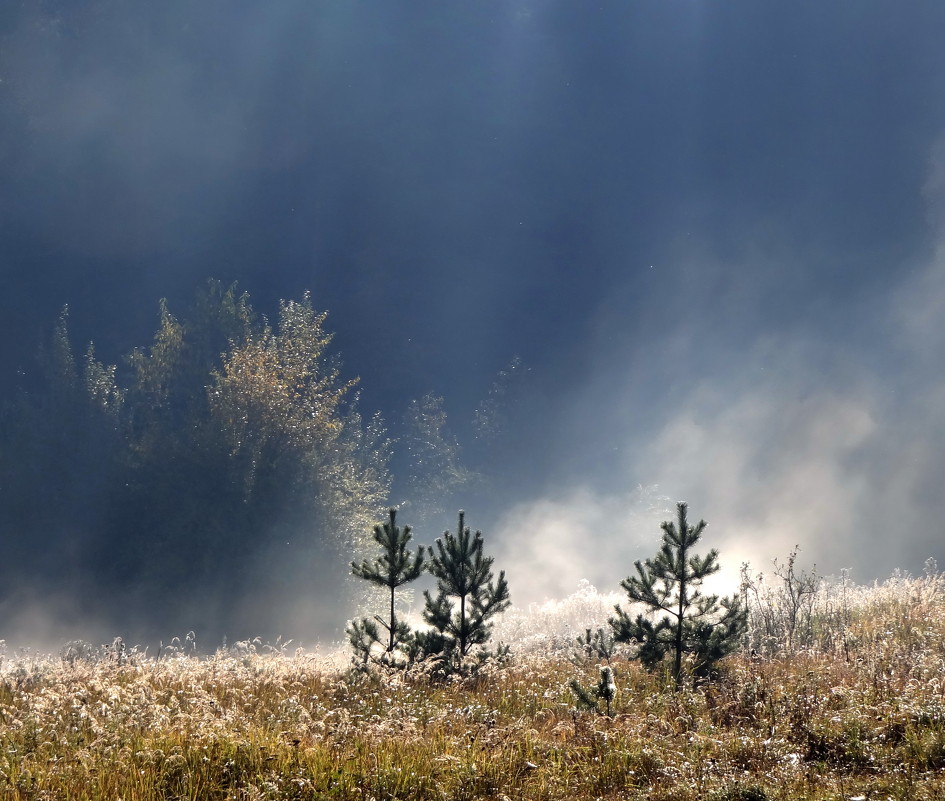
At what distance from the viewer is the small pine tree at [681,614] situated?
1154 cm

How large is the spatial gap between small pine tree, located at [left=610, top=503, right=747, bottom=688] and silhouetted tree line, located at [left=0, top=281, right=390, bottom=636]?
2749 centimetres

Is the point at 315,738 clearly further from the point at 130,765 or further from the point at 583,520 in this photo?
the point at 583,520

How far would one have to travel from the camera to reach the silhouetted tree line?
36406mm

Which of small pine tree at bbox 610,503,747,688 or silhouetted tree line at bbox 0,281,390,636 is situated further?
silhouetted tree line at bbox 0,281,390,636

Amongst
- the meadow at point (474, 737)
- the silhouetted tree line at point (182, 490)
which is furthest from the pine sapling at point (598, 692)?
the silhouetted tree line at point (182, 490)

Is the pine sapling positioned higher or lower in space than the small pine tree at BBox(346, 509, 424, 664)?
lower

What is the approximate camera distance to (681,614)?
11688 mm

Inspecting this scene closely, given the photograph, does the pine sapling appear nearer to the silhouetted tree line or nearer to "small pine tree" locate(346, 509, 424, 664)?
"small pine tree" locate(346, 509, 424, 664)

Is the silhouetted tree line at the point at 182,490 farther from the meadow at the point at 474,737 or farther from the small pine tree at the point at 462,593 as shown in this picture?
the meadow at the point at 474,737

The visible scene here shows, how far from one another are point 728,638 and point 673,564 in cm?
144

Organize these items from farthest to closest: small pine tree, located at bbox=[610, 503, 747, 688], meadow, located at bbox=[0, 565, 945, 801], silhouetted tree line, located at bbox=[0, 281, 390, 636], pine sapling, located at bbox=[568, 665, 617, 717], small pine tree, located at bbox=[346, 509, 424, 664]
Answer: silhouetted tree line, located at bbox=[0, 281, 390, 636], small pine tree, located at bbox=[346, 509, 424, 664], small pine tree, located at bbox=[610, 503, 747, 688], pine sapling, located at bbox=[568, 665, 617, 717], meadow, located at bbox=[0, 565, 945, 801]

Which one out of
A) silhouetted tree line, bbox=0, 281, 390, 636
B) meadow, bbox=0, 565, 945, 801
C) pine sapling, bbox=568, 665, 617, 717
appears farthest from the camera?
silhouetted tree line, bbox=0, 281, 390, 636

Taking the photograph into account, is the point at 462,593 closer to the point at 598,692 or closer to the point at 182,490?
the point at 598,692

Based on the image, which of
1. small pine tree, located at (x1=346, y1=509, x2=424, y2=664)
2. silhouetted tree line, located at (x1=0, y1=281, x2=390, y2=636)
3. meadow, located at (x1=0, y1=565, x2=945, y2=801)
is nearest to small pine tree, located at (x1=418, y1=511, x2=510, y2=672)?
small pine tree, located at (x1=346, y1=509, x2=424, y2=664)
